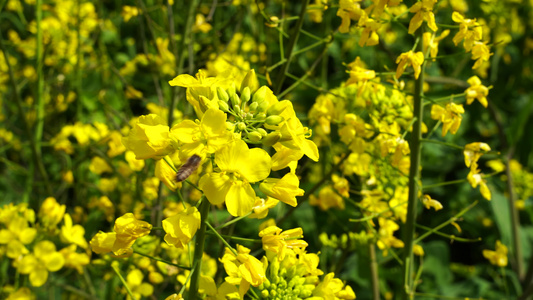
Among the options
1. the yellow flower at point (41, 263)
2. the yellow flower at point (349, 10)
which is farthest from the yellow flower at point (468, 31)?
the yellow flower at point (41, 263)

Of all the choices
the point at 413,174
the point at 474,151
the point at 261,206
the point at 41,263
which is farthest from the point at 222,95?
the point at 41,263

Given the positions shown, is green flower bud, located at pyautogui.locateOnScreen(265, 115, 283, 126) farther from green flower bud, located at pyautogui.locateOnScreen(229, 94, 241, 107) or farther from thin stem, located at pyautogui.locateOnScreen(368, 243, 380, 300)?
thin stem, located at pyautogui.locateOnScreen(368, 243, 380, 300)

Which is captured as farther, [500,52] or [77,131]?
[500,52]

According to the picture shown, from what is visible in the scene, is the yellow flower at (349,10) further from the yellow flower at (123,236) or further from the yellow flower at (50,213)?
the yellow flower at (50,213)

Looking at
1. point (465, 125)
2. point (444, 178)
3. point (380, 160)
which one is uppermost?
point (380, 160)

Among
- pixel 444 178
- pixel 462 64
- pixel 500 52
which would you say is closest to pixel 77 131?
pixel 444 178

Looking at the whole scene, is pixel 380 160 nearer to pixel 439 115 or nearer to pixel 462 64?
pixel 439 115
